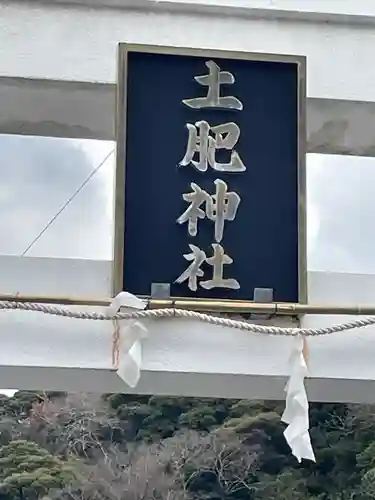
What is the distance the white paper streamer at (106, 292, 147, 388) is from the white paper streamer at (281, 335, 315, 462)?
0.69ft

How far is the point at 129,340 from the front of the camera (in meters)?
1.16

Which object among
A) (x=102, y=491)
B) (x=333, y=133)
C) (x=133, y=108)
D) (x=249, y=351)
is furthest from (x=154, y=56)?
(x=102, y=491)

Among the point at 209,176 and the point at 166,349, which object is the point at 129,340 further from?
the point at 209,176

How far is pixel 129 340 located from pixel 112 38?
462 millimetres

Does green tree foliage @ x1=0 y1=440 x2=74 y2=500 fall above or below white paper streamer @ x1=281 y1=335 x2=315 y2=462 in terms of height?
below

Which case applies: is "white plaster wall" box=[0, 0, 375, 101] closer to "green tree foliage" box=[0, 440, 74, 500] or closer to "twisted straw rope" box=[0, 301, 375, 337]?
"twisted straw rope" box=[0, 301, 375, 337]

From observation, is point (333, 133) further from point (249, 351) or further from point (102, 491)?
point (102, 491)

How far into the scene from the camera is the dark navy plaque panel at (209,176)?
3.92ft

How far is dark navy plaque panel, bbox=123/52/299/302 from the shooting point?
1.20 m

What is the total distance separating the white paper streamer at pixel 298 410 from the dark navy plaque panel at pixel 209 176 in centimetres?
10

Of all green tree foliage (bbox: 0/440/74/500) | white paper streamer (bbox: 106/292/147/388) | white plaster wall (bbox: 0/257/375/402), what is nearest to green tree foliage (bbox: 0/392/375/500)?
green tree foliage (bbox: 0/440/74/500)

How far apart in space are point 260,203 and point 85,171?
330mm

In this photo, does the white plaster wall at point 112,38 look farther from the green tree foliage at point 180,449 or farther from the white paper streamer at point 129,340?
the green tree foliage at point 180,449

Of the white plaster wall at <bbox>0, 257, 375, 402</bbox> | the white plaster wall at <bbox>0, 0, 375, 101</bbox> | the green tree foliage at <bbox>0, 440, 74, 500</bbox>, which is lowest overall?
the green tree foliage at <bbox>0, 440, 74, 500</bbox>
